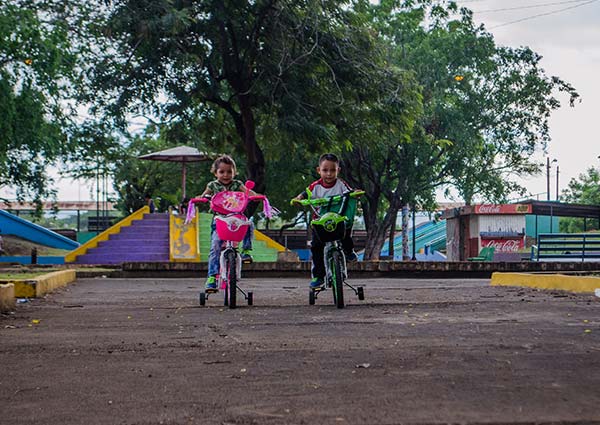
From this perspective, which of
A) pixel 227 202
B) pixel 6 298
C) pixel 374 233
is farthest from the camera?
pixel 374 233

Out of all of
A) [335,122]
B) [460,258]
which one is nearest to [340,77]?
[335,122]

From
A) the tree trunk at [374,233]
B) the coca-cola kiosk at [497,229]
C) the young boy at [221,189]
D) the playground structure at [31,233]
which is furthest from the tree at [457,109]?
the young boy at [221,189]

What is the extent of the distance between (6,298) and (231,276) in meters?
2.17

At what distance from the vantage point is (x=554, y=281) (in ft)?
36.5

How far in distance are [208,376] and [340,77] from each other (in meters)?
18.1

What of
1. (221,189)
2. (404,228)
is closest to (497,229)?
(404,228)

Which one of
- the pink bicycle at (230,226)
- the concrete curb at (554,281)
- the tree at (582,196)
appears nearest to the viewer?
the pink bicycle at (230,226)

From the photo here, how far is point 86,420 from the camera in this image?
3.23 metres

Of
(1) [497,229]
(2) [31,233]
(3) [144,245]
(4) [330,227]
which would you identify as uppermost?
(1) [497,229]

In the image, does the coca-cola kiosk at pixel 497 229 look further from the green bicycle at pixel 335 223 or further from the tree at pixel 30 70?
the green bicycle at pixel 335 223

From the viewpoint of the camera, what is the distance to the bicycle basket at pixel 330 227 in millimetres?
8188

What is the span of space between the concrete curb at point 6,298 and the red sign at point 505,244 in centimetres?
3773

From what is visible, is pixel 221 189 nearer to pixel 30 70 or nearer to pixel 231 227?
pixel 231 227

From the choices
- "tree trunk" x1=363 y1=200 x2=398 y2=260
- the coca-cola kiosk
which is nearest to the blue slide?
"tree trunk" x1=363 y1=200 x2=398 y2=260
